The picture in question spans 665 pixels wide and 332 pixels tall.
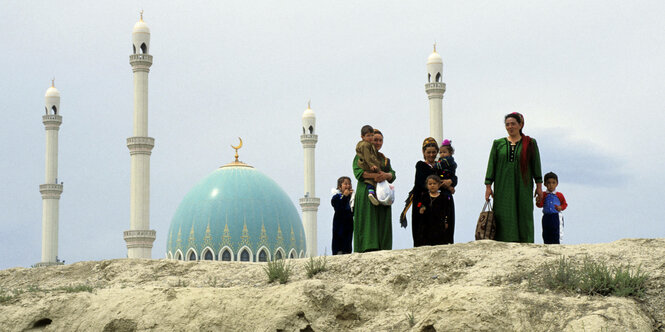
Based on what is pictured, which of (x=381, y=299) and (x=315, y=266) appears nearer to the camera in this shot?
(x=381, y=299)

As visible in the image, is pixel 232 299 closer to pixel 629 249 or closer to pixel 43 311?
pixel 43 311

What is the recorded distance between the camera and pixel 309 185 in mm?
42969

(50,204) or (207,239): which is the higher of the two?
(50,204)

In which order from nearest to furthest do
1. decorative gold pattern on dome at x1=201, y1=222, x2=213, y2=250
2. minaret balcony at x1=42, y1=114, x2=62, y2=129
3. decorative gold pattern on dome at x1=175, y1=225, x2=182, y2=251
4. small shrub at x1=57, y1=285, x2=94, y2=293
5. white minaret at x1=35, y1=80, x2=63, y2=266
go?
small shrub at x1=57, y1=285, x2=94, y2=293 → decorative gold pattern on dome at x1=201, y1=222, x2=213, y2=250 → decorative gold pattern on dome at x1=175, y1=225, x2=182, y2=251 → white minaret at x1=35, y1=80, x2=63, y2=266 → minaret balcony at x1=42, y1=114, x2=62, y2=129

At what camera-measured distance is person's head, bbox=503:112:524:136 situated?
8773mm

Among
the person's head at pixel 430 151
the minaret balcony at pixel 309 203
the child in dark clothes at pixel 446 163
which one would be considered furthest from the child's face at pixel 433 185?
the minaret balcony at pixel 309 203

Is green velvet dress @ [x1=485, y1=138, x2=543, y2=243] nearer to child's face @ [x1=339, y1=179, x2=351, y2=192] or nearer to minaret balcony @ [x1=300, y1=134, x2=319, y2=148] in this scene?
child's face @ [x1=339, y1=179, x2=351, y2=192]

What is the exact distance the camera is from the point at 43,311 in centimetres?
779

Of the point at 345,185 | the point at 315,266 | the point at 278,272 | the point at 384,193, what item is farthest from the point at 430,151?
the point at 278,272

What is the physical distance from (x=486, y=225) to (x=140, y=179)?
27.6 m

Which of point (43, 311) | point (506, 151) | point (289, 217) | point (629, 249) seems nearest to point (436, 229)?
point (506, 151)

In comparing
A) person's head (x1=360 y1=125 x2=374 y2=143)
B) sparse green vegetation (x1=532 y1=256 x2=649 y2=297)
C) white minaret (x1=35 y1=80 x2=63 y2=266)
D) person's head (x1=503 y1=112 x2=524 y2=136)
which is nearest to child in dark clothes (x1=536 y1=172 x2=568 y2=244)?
person's head (x1=503 y1=112 x2=524 y2=136)

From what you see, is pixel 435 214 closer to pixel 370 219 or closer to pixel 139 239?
pixel 370 219

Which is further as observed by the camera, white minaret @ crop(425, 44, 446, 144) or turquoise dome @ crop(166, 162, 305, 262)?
white minaret @ crop(425, 44, 446, 144)
